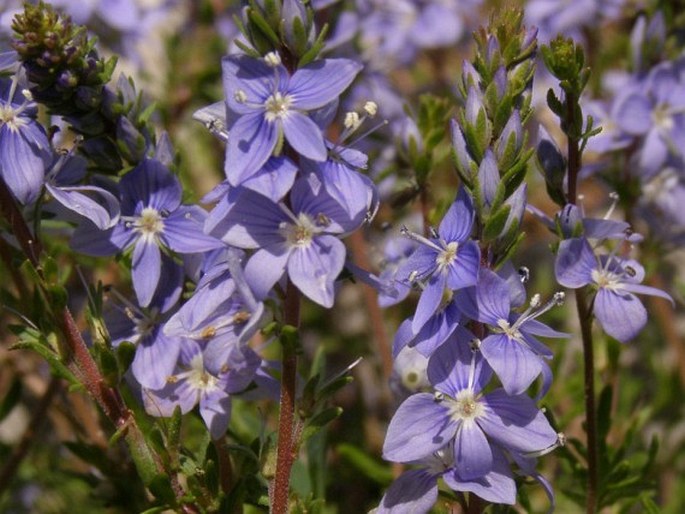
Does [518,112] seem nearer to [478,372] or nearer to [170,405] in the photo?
[478,372]

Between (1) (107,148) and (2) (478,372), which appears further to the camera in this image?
(1) (107,148)

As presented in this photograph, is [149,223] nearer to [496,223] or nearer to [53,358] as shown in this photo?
[53,358]

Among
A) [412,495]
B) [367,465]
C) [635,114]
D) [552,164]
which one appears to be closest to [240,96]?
[552,164]

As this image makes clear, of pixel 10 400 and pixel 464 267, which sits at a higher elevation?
pixel 464 267

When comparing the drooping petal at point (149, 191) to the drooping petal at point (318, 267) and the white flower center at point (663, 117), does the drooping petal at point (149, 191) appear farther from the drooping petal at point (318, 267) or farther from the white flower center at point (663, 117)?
the white flower center at point (663, 117)

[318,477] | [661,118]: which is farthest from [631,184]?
[318,477]

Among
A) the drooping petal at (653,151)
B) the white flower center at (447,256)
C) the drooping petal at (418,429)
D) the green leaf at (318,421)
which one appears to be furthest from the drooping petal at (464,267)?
the drooping petal at (653,151)
